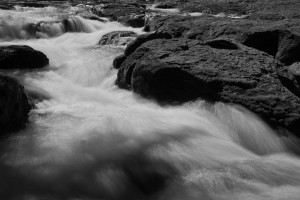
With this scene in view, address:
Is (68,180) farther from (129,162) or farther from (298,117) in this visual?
(298,117)

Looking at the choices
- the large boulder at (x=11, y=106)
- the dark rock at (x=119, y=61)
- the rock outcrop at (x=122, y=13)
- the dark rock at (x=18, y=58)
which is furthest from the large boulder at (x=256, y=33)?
the large boulder at (x=11, y=106)

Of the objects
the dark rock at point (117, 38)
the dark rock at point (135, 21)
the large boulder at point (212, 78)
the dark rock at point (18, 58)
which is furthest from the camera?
the dark rock at point (135, 21)

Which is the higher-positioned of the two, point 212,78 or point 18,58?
point 212,78

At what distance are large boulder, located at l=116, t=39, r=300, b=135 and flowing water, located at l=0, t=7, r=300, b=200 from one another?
27cm

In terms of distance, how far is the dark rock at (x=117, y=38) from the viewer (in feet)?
42.8

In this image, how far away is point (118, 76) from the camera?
353 inches

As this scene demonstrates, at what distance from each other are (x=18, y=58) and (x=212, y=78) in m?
5.63

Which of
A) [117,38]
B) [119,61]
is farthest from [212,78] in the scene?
[117,38]

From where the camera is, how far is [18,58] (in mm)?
9648

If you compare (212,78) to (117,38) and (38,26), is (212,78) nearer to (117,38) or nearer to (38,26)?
(117,38)

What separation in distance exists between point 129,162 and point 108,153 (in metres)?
0.39

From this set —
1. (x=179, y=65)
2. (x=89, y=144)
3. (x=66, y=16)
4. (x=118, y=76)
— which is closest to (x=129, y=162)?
(x=89, y=144)

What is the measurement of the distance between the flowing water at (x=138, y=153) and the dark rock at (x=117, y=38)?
15.7ft

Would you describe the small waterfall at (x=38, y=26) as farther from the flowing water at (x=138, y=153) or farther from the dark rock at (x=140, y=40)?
the flowing water at (x=138, y=153)
